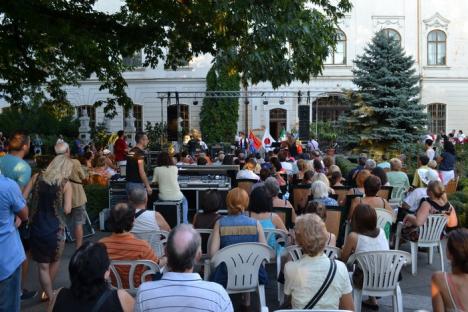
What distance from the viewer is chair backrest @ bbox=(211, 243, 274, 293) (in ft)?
17.9

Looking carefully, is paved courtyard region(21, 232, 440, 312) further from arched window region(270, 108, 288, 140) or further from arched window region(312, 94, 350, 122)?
arched window region(312, 94, 350, 122)

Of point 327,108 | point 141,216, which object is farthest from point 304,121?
point 141,216

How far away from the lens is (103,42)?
35.1 feet

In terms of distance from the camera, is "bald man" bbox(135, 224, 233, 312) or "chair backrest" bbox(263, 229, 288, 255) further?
"chair backrest" bbox(263, 229, 288, 255)

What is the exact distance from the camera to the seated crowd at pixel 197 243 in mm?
3340

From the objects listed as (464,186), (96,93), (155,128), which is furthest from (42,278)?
(96,93)

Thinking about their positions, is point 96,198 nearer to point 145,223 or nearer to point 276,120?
point 145,223

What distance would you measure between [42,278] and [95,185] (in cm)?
Result: 617

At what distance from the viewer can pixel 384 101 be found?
78.3 feet

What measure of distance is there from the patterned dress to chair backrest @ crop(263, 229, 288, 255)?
2271mm

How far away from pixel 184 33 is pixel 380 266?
6.79 meters

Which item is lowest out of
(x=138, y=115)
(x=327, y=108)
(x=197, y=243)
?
(x=197, y=243)

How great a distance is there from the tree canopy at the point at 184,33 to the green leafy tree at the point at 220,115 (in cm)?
2110

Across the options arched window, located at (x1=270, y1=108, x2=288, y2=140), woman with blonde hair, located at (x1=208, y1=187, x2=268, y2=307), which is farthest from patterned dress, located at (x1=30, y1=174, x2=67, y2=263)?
arched window, located at (x1=270, y1=108, x2=288, y2=140)
